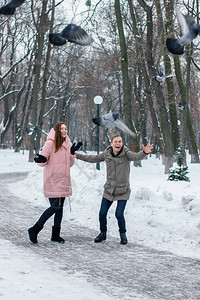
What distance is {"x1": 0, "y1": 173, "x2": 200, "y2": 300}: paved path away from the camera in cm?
400

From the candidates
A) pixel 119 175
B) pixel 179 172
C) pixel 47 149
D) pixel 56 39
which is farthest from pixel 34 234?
pixel 179 172

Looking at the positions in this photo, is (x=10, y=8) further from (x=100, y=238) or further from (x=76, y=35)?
(x=100, y=238)

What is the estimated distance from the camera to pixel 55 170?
6.06 m

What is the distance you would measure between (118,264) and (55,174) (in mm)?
1693

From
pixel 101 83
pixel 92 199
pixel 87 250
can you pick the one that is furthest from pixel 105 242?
pixel 101 83

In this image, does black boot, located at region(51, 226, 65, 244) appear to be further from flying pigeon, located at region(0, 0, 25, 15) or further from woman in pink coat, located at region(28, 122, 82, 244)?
flying pigeon, located at region(0, 0, 25, 15)

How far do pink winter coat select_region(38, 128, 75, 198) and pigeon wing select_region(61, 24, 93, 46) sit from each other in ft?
6.92

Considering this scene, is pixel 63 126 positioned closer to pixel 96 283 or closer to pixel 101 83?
pixel 96 283

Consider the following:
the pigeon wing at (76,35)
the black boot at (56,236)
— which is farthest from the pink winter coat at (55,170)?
the pigeon wing at (76,35)

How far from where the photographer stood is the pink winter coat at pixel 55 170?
237 inches

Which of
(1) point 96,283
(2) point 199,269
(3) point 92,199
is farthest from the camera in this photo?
(3) point 92,199

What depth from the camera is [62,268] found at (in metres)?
4.61

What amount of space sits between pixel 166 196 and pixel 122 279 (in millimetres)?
3903

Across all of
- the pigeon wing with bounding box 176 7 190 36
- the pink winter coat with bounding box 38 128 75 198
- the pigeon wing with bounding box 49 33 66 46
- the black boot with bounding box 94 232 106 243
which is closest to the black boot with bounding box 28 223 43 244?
the pink winter coat with bounding box 38 128 75 198
